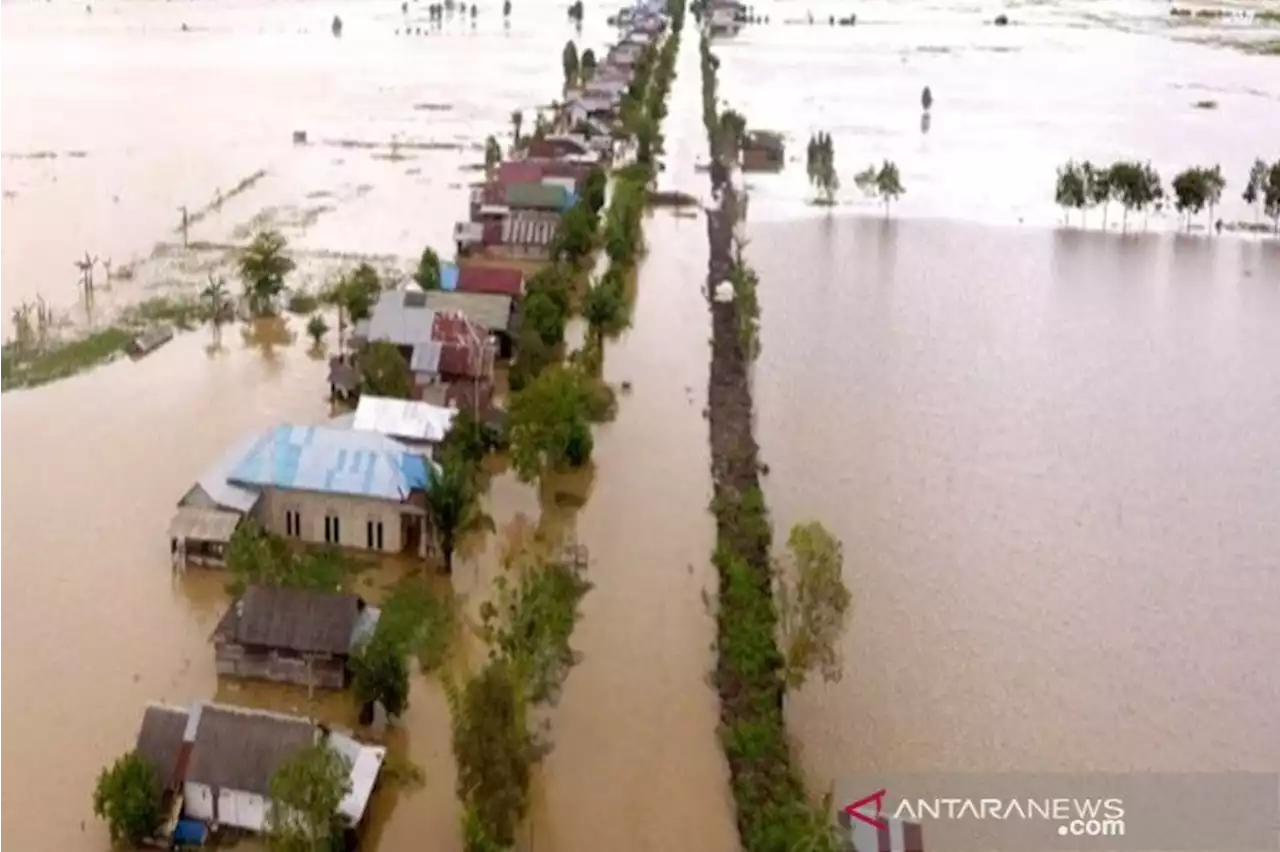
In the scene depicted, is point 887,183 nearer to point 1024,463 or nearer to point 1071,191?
point 1071,191

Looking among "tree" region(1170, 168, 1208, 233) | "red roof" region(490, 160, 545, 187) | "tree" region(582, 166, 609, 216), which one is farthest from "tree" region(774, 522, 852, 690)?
"tree" region(1170, 168, 1208, 233)

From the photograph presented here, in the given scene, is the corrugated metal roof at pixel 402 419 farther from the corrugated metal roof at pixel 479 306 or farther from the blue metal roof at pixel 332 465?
the corrugated metal roof at pixel 479 306

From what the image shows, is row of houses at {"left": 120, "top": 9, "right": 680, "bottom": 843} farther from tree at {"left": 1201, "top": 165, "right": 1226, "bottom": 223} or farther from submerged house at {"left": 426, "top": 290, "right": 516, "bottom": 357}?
tree at {"left": 1201, "top": 165, "right": 1226, "bottom": 223}

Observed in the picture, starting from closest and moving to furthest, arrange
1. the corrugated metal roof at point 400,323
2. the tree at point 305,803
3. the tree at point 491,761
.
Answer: the tree at point 305,803 → the tree at point 491,761 → the corrugated metal roof at point 400,323

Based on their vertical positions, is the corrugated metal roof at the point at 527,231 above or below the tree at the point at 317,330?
above

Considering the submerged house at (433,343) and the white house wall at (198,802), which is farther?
the submerged house at (433,343)

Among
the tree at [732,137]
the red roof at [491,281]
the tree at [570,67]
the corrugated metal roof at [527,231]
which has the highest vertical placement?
the tree at [570,67]

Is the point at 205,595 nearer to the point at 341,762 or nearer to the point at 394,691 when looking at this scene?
the point at 394,691

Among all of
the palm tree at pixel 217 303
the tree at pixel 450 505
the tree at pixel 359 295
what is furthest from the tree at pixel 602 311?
the tree at pixel 450 505
